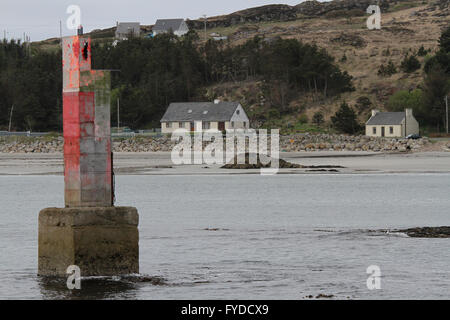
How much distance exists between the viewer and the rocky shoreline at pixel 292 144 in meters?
84.5

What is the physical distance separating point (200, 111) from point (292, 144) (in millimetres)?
29160

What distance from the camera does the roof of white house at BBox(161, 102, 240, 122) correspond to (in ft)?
375

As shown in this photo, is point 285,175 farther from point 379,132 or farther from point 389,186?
point 379,132

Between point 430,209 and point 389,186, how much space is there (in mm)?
14832

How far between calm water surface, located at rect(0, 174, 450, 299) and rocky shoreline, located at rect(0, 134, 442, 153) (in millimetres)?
34386

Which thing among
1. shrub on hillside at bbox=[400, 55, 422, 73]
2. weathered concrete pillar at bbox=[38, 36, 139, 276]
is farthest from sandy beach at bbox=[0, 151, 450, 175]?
shrub on hillside at bbox=[400, 55, 422, 73]

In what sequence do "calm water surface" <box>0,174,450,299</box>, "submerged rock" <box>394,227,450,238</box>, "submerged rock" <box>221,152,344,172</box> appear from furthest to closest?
"submerged rock" <box>221,152,344,172</box> → "submerged rock" <box>394,227,450,238</box> → "calm water surface" <box>0,174,450,299</box>

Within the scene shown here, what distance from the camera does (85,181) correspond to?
17.3 m

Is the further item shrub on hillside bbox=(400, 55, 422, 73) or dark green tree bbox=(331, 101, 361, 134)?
shrub on hillside bbox=(400, 55, 422, 73)

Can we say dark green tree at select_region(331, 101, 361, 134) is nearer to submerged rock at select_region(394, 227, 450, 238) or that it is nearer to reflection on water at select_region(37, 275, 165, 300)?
submerged rock at select_region(394, 227, 450, 238)

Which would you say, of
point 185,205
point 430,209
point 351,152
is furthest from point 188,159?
point 430,209

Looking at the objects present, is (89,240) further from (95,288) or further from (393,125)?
(393,125)

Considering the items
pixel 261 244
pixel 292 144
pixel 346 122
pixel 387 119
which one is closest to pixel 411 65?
pixel 387 119

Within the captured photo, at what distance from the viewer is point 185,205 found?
40.3 meters
